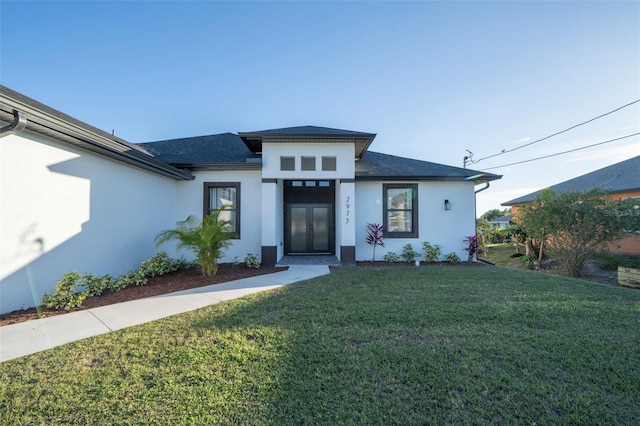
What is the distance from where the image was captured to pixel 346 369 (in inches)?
100

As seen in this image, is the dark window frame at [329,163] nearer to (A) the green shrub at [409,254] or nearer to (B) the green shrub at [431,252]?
(A) the green shrub at [409,254]

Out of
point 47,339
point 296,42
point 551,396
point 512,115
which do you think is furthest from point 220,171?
point 512,115

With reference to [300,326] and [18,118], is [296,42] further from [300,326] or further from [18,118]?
[300,326]

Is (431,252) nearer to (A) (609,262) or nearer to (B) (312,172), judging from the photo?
(B) (312,172)

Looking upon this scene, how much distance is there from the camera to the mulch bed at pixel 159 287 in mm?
4047

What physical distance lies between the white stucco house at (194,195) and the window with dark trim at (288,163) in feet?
0.11

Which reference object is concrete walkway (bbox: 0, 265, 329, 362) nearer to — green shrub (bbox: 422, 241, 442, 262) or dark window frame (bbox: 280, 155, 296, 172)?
dark window frame (bbox: 280, 155, 296, 172)

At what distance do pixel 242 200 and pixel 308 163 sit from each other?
2644 millimetres

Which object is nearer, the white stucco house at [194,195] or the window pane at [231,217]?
the white stucco house at [194,195]

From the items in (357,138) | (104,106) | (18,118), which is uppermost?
(104,106)

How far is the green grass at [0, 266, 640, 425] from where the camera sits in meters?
2.00

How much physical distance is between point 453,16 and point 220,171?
9285mm

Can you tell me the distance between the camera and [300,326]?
3535 millimetres

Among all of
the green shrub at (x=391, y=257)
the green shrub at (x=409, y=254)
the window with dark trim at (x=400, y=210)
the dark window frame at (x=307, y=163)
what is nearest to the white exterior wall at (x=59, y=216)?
the dark window frame at (x=307, y=163)
